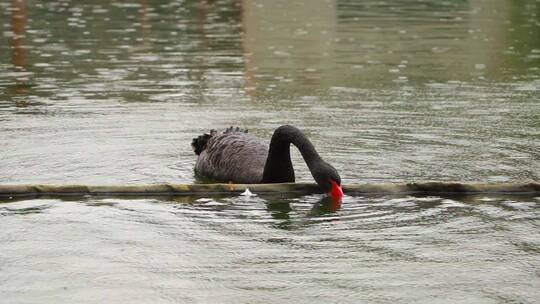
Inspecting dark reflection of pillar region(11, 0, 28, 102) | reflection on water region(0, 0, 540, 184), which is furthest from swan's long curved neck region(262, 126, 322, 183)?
dark reflection of pillar region(11, 0, 28, 102)

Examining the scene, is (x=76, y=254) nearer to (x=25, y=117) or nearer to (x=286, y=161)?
(x=286, y=161)

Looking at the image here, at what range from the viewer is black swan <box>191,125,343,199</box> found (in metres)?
7.06

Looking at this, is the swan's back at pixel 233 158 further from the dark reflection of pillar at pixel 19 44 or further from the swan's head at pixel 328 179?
the dark reflection of pillar at pixel 19 44

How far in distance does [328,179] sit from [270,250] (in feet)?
3.84

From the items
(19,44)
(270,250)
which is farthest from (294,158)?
(19,44)

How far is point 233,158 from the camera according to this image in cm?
821

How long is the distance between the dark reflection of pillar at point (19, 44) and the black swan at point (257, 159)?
13.8 feet

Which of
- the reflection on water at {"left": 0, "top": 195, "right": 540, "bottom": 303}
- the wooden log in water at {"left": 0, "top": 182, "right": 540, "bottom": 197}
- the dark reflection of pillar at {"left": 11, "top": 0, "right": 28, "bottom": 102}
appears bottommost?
the reflection on water at {"left": 0, "top": 195, "right": 540, "bottom": 303}

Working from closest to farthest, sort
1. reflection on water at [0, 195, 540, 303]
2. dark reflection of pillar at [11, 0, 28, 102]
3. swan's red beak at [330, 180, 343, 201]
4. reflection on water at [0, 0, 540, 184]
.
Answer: reflection on water at [0, 195, 540, 303] → swan's red beak at [330, 180, 343, 201] → reflection on water at [0, 0, 540, 184] → dark reflection of pillar at [11, 0, 28, 102]

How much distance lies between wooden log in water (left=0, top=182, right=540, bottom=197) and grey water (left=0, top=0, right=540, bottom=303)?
0.09 metres

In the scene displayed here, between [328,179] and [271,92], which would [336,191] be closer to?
[328,179]

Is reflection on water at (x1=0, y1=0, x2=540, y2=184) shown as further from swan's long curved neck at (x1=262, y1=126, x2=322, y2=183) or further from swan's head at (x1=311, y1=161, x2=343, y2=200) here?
swan's head at (x1=311, y1=161, x2=343, y2=200)

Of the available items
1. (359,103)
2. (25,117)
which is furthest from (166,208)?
(359,103)

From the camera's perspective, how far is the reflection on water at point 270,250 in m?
5.24
